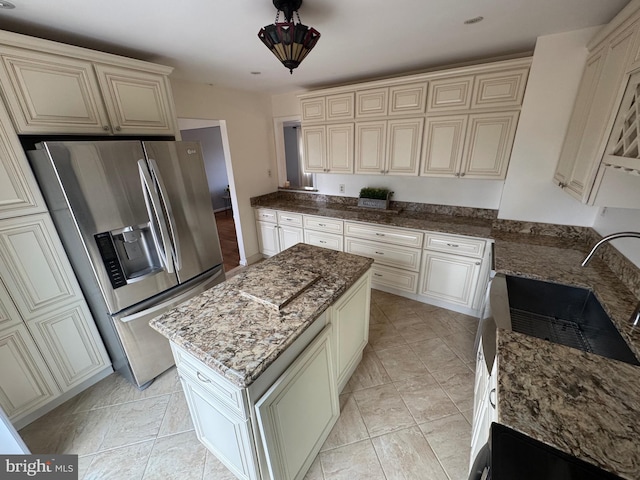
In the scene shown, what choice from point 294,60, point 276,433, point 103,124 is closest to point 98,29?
point 103,124

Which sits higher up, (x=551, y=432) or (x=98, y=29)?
(x=98, y=29)

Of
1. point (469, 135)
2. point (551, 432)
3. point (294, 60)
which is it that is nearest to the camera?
point (551, 432)

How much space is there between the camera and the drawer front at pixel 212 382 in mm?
960

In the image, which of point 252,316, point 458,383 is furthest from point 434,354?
point 252,316

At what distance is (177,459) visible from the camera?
4.77ft

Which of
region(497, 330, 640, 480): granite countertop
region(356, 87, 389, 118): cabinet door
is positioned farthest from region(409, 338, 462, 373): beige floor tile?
region(356, 87, 389, 118): cabinet door

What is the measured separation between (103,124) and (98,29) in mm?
553

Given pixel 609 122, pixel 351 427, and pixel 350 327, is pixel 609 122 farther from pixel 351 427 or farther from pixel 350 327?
pixel 351 427

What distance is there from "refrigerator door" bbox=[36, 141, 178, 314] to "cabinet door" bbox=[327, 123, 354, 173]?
2.03 meters

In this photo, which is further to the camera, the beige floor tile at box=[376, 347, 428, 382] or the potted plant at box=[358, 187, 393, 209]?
the potted plant at box=[358, 187, 393, 209]

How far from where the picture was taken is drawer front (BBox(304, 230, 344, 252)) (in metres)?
3.11

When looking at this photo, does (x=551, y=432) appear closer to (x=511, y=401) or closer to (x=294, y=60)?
(x=511, y=401)

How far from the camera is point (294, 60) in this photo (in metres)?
1.32

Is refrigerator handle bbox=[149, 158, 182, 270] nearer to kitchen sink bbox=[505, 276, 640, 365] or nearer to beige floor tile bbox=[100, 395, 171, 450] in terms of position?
beige floor tile bbox=[100, 395, 171, 450]
